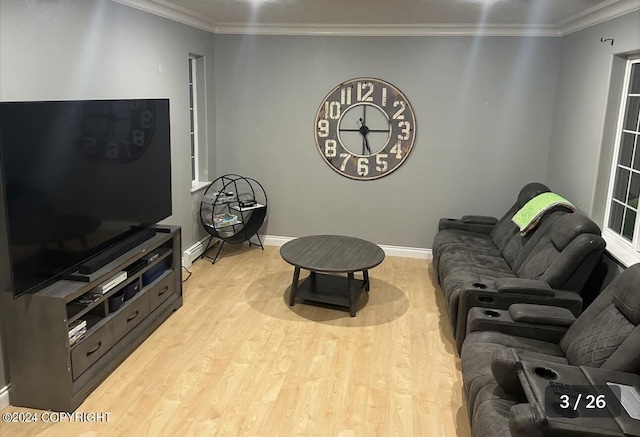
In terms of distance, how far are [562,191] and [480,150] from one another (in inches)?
36.6

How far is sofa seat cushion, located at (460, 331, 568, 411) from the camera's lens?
8.39ft

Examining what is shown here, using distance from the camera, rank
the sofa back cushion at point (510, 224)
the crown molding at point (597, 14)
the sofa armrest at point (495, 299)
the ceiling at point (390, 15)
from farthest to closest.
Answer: the sofa back cushion at point (510, 224)
the ceiling at point (390, 15)
the crown molding at point (597, 14)
the sofa armrest at point (495, 299)

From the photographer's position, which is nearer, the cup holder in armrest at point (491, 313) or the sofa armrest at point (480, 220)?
the cup holder in armrest at point (491, 313)

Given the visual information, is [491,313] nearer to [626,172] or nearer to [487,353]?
[487,353]

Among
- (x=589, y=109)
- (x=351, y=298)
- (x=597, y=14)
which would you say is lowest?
(x=351, y=298)

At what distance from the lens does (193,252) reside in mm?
5238

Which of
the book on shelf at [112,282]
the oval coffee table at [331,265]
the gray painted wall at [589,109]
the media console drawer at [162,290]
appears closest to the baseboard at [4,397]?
the book on shelf at [112,282]

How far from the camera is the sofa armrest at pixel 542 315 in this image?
9.52 feet

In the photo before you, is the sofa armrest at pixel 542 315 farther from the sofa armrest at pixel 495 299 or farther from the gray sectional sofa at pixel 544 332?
the sofa armrest at pixel 495 299

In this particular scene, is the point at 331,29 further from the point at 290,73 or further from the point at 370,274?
the point at 370,274

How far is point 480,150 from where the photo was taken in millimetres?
5312

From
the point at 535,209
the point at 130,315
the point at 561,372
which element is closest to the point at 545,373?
the point at 561,372

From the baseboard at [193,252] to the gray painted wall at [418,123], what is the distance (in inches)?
29.5

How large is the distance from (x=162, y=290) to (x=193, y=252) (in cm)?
139
